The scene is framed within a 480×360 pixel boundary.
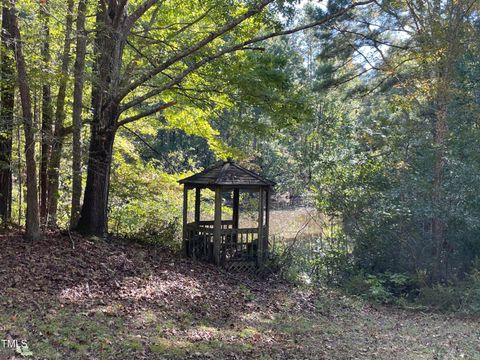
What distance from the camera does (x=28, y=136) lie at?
7.13 meters

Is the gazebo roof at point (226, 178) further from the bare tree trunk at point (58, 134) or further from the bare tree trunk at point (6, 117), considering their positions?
the bare tree trunk at point (6, 117)

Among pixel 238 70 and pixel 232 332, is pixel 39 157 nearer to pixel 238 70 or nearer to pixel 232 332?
pixel 238 70

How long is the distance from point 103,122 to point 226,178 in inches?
106

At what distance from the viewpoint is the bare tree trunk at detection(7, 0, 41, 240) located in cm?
666

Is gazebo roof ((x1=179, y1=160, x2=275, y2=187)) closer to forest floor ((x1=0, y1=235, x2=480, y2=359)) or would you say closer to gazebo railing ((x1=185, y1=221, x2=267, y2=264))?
gazebo railing ((x1=185, y1=221, x2=267, y2=264))

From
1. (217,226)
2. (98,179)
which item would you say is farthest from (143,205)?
(217,226)

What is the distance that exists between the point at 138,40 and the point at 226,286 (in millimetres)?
5338

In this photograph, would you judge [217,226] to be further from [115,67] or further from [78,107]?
[115,67]

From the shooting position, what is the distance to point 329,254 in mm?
11531

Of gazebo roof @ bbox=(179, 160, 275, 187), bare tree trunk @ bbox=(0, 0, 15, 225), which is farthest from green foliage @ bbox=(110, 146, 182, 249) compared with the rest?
bare tree trunk @ bbox=(0, 0, 15, 225)

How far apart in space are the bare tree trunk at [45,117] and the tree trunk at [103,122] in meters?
0.86

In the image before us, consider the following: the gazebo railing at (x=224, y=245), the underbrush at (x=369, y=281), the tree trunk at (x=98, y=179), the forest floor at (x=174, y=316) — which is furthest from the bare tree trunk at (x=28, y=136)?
the underbrush at (x=369, y=281)

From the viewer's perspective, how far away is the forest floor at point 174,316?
190 inches

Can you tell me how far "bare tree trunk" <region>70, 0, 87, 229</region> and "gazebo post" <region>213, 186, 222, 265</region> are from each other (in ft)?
8.96
